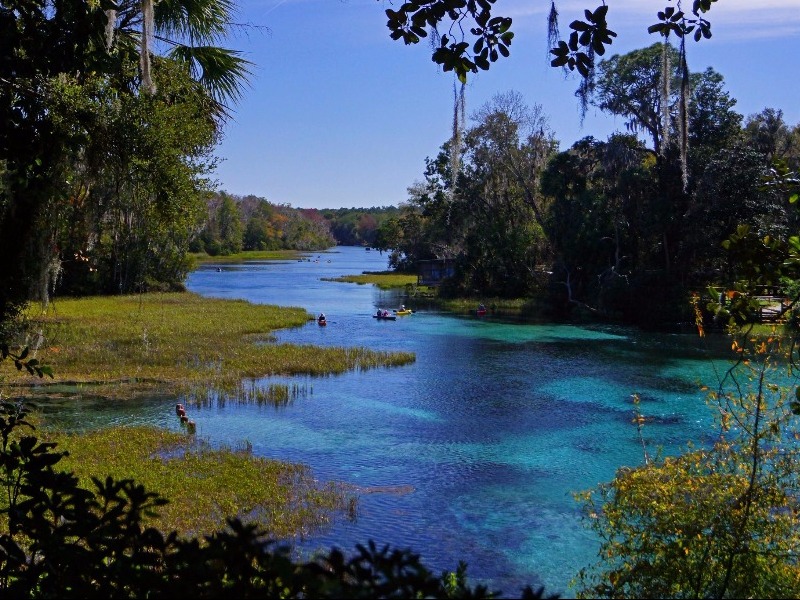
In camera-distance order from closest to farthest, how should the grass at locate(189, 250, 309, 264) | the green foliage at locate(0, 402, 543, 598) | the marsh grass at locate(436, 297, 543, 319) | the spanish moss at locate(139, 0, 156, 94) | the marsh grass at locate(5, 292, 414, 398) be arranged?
the green foliage at locate(0, 402, 543, 598) → the spanish moss at locate(139, 0, 156, 94) → the marsh grass at locate(5, 292, 414, 398) → the marsh grass at locate(436, 297, 543, 319) → the grass at locate(189, 250, 309, 264)

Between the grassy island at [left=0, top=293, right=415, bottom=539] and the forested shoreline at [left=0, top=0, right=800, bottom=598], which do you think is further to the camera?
the grassy island at [left=0, top=293, right=415, bottom=539]

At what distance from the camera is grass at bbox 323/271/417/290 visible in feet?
202

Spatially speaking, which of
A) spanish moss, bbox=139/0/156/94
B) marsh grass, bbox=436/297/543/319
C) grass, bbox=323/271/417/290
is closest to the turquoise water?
spanish moss, bbox=139/0/156/94

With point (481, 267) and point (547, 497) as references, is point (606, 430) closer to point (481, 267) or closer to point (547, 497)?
point (547, 497)

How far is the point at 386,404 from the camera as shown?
1820 cm

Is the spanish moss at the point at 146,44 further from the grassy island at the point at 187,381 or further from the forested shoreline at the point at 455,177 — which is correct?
the grassy island at the point at 187,381

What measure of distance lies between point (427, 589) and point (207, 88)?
496 inches

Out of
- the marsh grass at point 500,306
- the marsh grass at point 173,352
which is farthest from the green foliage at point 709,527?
the marsh grass at point 500,306

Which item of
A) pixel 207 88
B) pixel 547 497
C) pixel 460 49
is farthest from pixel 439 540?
pixel 207 88

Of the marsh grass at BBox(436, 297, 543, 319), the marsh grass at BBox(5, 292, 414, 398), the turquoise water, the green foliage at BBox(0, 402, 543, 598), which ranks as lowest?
the turquoise water

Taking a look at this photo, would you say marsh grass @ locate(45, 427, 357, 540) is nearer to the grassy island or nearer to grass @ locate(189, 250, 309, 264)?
the grassy island

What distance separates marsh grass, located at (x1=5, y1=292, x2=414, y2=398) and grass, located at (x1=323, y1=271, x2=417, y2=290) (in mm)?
27233

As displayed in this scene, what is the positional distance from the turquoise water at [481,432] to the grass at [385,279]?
32456mm

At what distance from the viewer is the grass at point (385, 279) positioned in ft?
202
